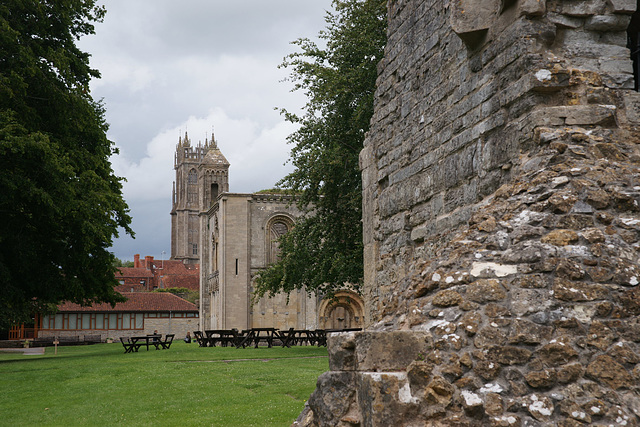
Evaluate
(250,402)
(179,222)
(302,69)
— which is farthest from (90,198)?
(179,222)

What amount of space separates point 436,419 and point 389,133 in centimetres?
521

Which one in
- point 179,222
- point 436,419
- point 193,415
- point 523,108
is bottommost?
point 193,415

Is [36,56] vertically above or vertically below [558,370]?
above

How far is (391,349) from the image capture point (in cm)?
417

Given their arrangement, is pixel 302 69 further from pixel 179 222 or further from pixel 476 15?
pixel 179 222

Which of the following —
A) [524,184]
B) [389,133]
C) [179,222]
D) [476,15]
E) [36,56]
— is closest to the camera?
[524,184]

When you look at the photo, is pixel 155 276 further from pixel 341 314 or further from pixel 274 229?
pixel 341 314

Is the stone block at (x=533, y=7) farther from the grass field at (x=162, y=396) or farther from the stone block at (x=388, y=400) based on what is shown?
the grass field at (x=162, y=396)

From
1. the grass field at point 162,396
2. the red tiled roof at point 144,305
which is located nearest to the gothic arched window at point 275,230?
the red tiled roof at point 144,305

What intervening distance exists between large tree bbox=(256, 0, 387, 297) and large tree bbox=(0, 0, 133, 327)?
245 inches

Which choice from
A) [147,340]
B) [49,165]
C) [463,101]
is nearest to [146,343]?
[147,340]

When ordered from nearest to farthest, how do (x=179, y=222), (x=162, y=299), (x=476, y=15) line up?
(x=476, y=15) < (x=162, y=299) < (x=179, y=222)

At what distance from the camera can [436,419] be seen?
3.89 m

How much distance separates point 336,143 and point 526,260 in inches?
636
